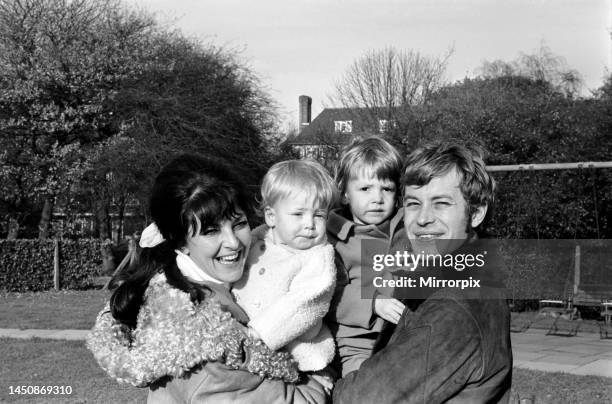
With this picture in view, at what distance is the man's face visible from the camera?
7.07ft

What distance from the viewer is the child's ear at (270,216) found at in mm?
2861

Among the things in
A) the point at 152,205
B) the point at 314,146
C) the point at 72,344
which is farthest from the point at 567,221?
the point at 314,146

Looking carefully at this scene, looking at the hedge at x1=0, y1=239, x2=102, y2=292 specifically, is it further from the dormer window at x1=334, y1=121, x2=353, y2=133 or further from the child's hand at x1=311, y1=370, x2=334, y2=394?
the child's hand at x1=311, y1=370, x2=334, y2=394

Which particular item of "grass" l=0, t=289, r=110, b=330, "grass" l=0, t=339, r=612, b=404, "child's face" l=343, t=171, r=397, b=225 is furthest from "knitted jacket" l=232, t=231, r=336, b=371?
"grass" l=0, t=289, r=110, b=330

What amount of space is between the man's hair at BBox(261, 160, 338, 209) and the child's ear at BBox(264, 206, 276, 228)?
0.02 meters

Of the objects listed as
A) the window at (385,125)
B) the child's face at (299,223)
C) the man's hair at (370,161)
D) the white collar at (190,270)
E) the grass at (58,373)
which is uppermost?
the window at (385,125)

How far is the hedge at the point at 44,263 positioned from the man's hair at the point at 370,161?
54.8 feet

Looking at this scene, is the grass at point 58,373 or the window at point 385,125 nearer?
the grass at point 58,373

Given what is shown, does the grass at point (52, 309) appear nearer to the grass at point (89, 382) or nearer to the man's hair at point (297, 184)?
the grass at point (89, 382)

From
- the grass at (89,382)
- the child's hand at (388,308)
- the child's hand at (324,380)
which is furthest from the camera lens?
the grass at (89,382)

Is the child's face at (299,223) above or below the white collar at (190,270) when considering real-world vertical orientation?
above

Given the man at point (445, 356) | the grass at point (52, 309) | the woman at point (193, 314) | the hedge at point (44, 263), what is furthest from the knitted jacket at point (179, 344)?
the hedge at point (44, 263)

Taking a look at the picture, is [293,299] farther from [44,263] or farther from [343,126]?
[343,126]

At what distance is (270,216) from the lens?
2.89m
